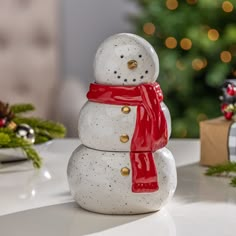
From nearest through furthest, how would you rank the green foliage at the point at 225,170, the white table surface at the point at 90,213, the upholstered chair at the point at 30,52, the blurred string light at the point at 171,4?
the white table surface at the point at 90,213
the green foliage at the point at 225,170
the blurred string light at the point at 171,4
the upholstered chair at the point at 30,52

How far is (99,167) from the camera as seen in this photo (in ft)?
3.23

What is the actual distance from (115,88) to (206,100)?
1.87 meters

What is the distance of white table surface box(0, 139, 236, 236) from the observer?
3.02 ft

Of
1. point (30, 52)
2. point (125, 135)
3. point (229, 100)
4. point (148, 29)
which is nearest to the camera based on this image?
point (125, 135)

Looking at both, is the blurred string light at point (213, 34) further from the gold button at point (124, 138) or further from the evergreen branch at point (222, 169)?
the gold button at point (124, 138)

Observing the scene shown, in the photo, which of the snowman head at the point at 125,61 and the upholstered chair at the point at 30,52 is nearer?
the snowman head at the point at 125,61

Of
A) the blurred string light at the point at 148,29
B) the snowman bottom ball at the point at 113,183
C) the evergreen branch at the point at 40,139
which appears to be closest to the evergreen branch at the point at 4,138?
the evergreen branch at the point at 40,139

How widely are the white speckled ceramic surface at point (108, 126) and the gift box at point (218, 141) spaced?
12.8 inches

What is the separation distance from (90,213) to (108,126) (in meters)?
0.13

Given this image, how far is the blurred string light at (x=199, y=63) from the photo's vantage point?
2762 millimetres

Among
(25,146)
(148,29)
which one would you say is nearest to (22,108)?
(25,146)

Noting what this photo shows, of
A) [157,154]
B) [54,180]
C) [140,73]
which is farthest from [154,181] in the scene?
[54,180]

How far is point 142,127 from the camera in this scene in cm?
98

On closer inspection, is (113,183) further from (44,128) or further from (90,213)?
(44,128)
